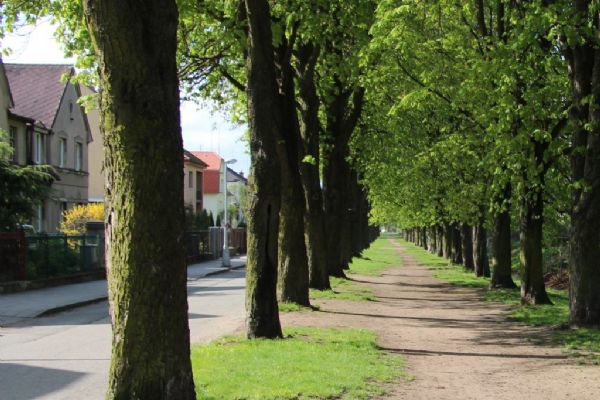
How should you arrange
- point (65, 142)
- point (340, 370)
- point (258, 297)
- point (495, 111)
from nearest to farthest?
point (340, 370) → point (258, 297) → point (495, 111) → point (65, 142)

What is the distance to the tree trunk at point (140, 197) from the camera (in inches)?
213

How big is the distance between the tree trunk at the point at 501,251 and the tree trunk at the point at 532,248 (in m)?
4.67

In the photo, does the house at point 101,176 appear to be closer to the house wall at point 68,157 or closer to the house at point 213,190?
the house wall at point 68,157

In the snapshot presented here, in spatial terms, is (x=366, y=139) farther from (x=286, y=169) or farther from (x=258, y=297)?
(x=258, y=297)

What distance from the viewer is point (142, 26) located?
17.9 feet

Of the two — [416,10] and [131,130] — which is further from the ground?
[416,10]

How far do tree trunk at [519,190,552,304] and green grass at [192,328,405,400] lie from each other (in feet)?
23.6

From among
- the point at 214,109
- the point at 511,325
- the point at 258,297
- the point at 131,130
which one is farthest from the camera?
the point at 214,109

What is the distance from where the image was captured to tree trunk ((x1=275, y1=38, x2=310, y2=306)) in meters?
14.5

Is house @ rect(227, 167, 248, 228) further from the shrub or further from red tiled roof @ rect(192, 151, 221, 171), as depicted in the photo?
the shrub

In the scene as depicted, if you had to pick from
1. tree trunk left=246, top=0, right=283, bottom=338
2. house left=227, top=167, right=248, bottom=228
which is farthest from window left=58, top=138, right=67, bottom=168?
house left=227, top=167, right=248, bottom=228

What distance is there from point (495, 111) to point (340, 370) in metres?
7.57

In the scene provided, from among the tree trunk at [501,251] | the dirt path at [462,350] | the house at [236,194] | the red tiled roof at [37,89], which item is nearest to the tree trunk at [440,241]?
the red tiled roof at [37,89]

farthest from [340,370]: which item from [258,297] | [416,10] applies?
[416,10]
